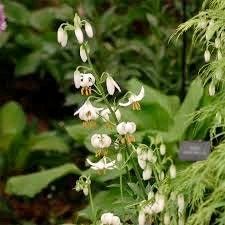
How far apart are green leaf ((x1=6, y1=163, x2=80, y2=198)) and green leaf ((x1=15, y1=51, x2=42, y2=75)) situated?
115cm

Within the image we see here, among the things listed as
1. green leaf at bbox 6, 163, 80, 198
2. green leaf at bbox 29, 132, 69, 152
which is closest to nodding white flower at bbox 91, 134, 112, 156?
green leaf at bbox 6, 163, 80, 198

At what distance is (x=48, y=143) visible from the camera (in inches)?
190

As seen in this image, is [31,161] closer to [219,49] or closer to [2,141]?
[2,141]

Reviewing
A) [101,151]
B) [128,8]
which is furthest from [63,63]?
[101,151]

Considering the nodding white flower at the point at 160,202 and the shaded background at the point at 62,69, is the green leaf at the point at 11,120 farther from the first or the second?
the nodding white flower at the point at 160,202

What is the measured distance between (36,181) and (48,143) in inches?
21.7

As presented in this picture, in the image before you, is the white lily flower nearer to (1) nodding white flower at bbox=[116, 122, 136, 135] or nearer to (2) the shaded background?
(1) nodding white flower at bbox=[116, 122, 136, 135]

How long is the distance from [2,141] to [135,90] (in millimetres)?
1127

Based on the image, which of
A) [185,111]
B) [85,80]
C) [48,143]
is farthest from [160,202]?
[48,143]

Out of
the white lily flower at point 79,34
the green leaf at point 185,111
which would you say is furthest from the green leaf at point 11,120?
the white lily flower at point 79,34

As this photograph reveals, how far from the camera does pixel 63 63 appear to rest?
5.25 meters

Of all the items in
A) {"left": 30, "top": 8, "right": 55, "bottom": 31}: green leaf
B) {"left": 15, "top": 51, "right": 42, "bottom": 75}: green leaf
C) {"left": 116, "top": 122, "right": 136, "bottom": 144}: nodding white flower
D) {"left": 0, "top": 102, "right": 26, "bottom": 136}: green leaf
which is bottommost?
{"left": 116, "top": 122, "right": 136, "bottom": 144}: nodding white flower

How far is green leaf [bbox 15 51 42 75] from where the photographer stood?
5.36 meters

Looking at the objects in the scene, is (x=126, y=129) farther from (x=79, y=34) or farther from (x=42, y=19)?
(x=42, y=19)
